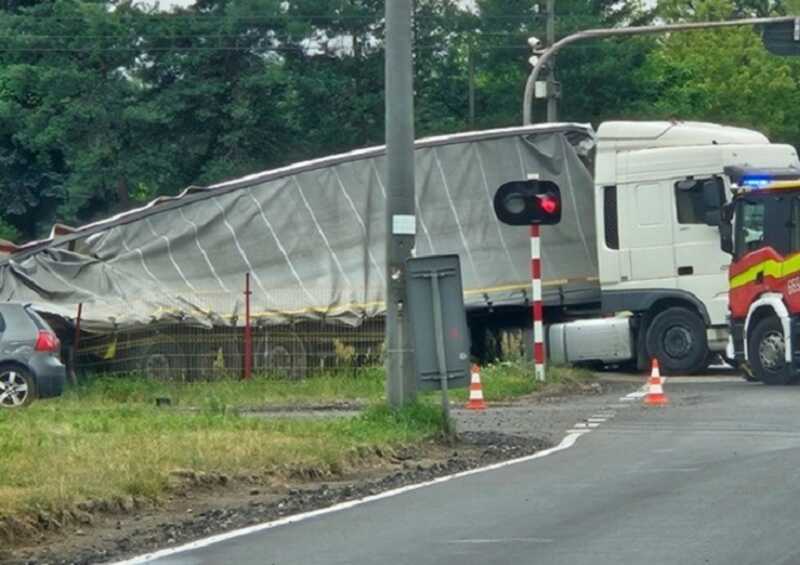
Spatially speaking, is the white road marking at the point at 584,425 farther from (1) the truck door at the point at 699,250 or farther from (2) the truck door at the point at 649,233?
(2) the truck door at the point at 649,233

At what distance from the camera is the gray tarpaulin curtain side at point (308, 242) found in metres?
31.0

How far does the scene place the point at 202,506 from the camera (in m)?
14.0

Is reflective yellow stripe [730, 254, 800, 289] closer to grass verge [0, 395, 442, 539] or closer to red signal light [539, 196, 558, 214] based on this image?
red signal light [539, 196, 558, 214]

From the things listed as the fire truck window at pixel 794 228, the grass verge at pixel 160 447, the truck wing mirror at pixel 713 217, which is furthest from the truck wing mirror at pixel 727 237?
the grass verge at pixel 160 447

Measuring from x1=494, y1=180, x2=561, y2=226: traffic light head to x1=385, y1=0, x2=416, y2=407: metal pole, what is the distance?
251 inches

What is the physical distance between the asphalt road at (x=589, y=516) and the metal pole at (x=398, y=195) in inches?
76.6

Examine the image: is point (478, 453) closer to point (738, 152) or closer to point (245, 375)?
point (245, 375)

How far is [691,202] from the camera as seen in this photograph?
3080cm

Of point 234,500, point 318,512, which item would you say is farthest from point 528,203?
point 318,512

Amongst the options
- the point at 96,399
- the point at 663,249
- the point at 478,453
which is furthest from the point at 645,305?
the point at 478,453

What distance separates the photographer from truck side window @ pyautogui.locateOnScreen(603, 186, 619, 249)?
31409mm

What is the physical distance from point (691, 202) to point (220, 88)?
91.1 feet

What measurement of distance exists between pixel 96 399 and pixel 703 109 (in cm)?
4832

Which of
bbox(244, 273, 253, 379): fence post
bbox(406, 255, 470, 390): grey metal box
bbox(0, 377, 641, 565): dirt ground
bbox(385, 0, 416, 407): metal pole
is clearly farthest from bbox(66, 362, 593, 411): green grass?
bbox(406, 255, 470, 390): grey metal box
